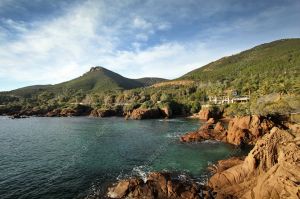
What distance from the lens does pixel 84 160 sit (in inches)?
1752

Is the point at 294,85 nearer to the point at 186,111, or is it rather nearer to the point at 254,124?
the point at 254,124

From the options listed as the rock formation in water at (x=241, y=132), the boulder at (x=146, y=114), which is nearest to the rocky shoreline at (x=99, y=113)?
the boulder at (x=146, y=114)

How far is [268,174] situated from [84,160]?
29.5 m

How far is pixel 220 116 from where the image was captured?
112m

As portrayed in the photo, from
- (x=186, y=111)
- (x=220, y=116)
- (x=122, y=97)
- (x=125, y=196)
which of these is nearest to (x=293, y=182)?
(x=125, y=196)

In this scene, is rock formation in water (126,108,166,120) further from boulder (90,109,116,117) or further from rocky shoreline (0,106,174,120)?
boulder (90,109,116,117)

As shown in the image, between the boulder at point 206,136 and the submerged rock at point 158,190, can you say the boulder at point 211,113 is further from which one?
the submerged rock at point 158,190

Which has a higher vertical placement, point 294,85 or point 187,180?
point 294,85

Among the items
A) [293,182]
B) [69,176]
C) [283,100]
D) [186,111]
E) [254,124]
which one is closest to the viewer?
[293,182]

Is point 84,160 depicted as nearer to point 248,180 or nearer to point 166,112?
point 248,180

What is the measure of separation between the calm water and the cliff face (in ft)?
20.6

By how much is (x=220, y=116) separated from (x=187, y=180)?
83.4 metres

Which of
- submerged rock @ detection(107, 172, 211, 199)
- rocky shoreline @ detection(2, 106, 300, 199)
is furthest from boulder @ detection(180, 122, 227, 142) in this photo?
submerged rock @ detection(107, 172, 211, 199)

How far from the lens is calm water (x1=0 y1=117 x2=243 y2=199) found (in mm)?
32562
